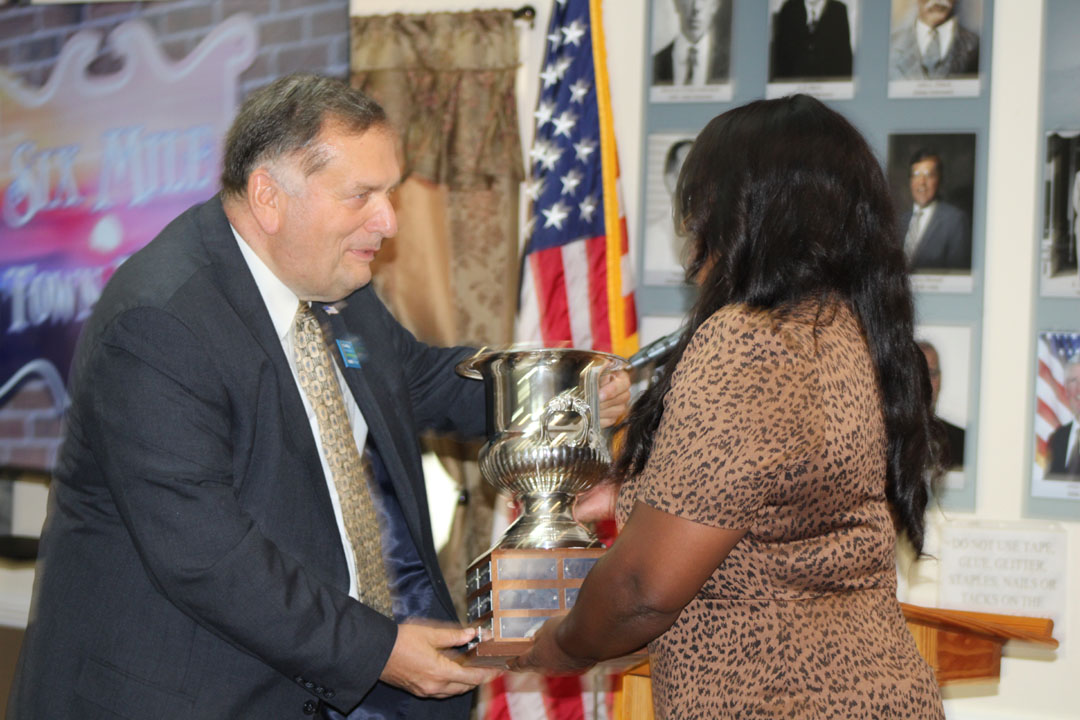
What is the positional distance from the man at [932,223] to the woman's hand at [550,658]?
2281 millimetres

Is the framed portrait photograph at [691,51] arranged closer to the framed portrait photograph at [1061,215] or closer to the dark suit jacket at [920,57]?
the dark suit jacket at [920,57]

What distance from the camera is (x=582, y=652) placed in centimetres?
176

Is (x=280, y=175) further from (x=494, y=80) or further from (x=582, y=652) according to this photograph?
(x=494, y=80)

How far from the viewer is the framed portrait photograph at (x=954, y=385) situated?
3.62 meters

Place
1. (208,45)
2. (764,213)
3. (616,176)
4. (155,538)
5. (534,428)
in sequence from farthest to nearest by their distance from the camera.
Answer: (208,45) < (616,176) < (534,428) < (155,538) < (764,213)

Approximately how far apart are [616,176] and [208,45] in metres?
1.81

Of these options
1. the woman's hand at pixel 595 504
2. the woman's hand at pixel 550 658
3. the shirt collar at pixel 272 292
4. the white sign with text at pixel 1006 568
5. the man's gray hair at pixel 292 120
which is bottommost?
the white sign with text at pixel 1006 568

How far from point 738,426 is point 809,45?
2.60 metres

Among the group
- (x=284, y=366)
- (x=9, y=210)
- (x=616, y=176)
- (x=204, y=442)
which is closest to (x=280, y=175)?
(x=284, y=366)

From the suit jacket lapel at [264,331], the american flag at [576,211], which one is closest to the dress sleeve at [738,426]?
the suit jacket lapel at [264,331]

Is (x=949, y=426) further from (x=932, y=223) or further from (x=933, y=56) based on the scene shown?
(x=933, y=56)

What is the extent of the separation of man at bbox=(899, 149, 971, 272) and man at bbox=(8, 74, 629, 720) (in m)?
2.05

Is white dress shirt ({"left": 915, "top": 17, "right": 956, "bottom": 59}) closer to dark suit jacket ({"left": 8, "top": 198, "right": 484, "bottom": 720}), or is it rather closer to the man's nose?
the man's nose

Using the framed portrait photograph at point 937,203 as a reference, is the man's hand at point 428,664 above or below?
below
